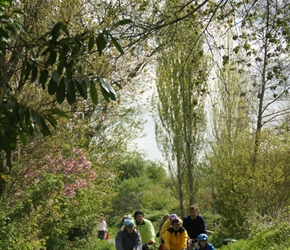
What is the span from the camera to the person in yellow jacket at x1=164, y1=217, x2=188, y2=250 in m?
12.6

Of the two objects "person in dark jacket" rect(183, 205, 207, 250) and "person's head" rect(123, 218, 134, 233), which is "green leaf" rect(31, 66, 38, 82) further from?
"person in dark jacket" rect(183, 205, 207, 250)

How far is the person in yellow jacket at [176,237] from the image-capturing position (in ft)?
41.4

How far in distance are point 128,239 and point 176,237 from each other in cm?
144

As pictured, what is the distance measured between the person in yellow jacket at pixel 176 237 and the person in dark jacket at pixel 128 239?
1.27 metres

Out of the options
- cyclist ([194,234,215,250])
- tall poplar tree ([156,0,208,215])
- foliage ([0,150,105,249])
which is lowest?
cyclist ([194,234,215,250])

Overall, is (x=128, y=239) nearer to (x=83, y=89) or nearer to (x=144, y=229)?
(x=144, y=229)

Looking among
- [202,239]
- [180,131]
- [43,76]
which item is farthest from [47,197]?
[180,131]

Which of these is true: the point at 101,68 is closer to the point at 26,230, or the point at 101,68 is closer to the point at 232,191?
the point at 26,230

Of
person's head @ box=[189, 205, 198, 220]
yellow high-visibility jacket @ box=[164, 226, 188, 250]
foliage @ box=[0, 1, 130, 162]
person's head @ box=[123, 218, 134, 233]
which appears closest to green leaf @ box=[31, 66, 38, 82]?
foliage @ box=[0, 1, 130, 162]

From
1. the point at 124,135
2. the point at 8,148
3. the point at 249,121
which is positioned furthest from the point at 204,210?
the point at 8,148

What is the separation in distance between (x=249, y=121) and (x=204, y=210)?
15.3 m

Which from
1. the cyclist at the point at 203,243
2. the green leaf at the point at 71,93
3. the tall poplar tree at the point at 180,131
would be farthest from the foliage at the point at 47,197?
the tall poplar tree at the point at 180,131

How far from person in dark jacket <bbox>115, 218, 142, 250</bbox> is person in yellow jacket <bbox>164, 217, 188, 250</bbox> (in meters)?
1.27

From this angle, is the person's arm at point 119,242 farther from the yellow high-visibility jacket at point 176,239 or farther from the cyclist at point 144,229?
the cyclist at point 144,229
